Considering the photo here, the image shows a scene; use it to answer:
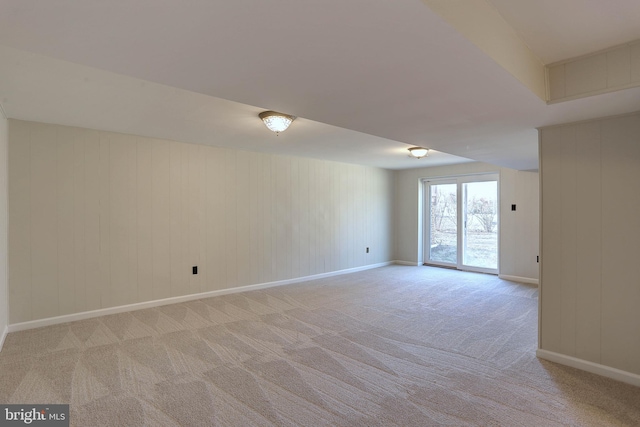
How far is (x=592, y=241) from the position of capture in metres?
2.65

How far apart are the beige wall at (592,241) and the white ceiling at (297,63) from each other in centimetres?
26

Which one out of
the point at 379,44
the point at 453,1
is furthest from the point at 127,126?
the point at 453,1

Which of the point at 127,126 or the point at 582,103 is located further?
the point at 127,126

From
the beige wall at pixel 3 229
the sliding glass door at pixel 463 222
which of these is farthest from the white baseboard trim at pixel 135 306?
the sliding glass door at pixel 463 222

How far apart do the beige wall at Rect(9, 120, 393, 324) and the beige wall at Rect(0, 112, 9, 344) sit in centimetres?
15

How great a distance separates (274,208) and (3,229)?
3.42m

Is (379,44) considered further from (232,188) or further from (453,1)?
(232,188)

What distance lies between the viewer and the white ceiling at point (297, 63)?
123 centimetres

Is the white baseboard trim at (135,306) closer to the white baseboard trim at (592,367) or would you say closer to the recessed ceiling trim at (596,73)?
the white baseboard trim at (592,367)

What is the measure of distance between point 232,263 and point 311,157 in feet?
7.84

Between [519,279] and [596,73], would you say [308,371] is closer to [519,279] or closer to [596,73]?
[596,73]

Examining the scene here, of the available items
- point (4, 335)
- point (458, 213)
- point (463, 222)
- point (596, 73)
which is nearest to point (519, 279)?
point (463, 222)

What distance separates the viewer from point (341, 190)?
6.83 m

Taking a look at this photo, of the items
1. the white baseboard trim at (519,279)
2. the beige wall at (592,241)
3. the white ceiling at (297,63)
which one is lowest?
the white baseboard trim at (519,279)
